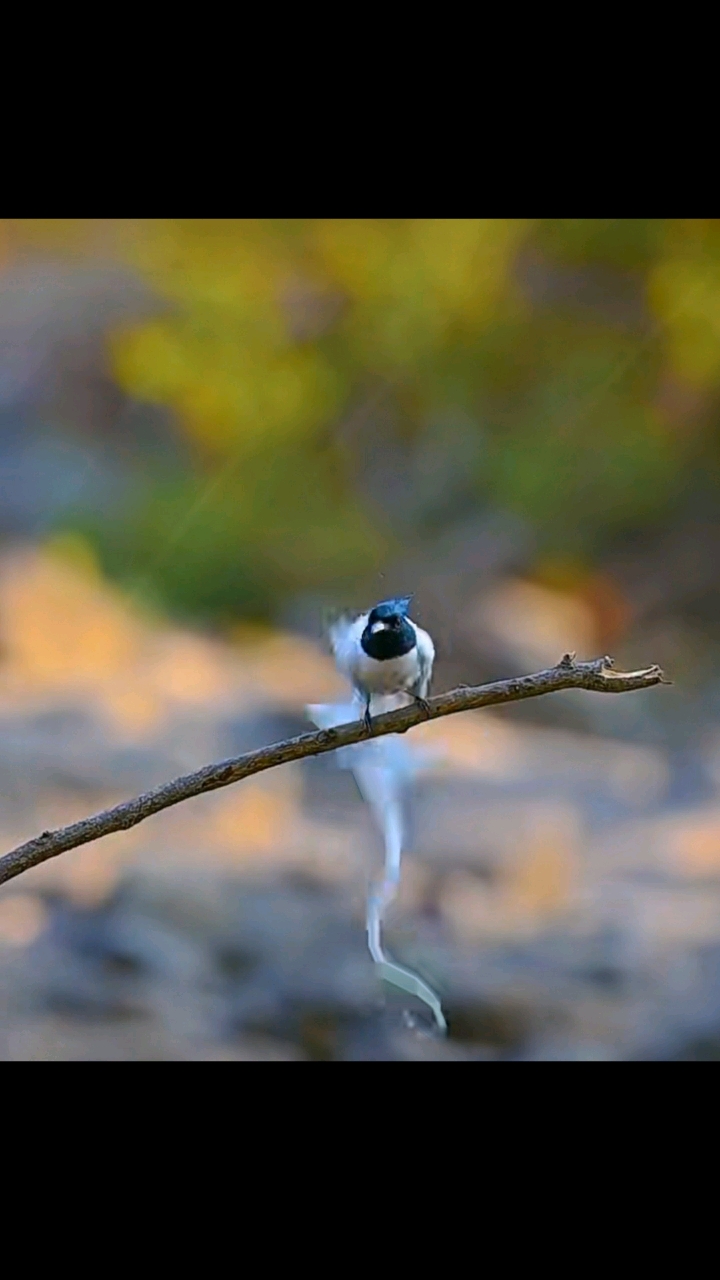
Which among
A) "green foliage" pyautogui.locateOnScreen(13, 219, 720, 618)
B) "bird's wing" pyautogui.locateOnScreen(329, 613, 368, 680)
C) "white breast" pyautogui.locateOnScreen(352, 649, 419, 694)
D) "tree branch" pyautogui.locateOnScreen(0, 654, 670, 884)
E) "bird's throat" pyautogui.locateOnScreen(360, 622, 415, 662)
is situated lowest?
"tree branch" pyautogui.locateOnScreen(0, 654, 670, 884)

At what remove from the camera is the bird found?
77.7 inches

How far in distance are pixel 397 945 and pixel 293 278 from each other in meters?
1.45

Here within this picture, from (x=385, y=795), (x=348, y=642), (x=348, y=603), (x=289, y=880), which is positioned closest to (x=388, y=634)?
(x=348, y=642)

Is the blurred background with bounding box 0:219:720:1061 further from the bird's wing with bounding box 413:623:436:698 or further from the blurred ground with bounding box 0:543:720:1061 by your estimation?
the bird's wing with bounding box 413:623:436:698

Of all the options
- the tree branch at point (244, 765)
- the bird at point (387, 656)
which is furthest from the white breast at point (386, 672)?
the tree branch at point (244, 765)

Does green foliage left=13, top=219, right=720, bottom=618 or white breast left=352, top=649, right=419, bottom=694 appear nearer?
white breast left=352, top=649, right=419, bottom=694

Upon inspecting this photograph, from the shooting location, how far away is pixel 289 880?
286 centimetres

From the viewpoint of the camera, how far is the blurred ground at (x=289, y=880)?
2.83m

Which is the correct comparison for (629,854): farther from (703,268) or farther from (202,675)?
(703,268)

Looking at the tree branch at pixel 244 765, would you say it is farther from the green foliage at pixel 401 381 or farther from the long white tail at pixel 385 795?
the green foliage at pixel 401 381

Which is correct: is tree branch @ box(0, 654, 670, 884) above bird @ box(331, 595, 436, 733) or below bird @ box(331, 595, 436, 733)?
below

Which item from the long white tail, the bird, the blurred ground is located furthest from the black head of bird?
the blurred ground

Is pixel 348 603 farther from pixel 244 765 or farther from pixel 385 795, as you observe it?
pixel 244 765

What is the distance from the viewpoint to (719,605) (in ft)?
9.54
